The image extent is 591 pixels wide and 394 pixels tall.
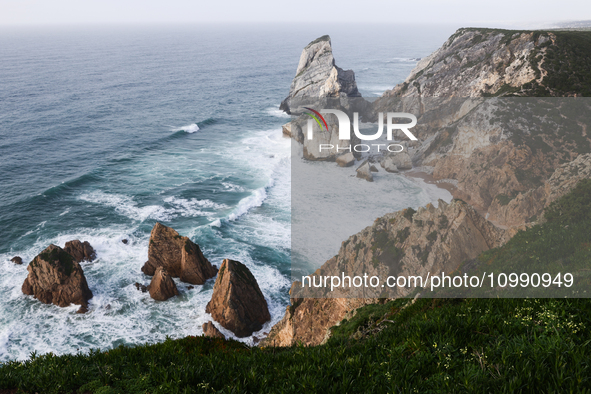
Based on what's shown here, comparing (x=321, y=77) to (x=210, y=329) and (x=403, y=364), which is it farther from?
(x=403, y=364)

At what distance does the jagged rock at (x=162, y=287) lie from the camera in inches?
1054

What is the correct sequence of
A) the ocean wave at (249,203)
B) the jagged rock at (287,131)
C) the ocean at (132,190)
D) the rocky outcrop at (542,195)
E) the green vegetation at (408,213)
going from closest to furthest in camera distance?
the rocky outcrop at (542,195) → the green vegetation at (408,213) → the ocean at (132,190) → the ocean wave at (249,203) → the jagged rock at (287,131)

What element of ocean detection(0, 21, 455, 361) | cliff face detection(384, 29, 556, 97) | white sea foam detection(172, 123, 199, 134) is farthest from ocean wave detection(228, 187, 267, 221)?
cliff face detection(384, 29, 556, 97)

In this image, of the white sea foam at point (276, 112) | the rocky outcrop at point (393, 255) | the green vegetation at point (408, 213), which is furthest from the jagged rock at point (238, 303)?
the white sea foam at point (276, 112)

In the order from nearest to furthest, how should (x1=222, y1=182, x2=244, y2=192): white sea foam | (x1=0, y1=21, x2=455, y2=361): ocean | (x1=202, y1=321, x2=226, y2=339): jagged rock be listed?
(x1=202, y1=321, x2=226, y2=339): jagged rock → (x1=0, y1=21, x2=455, y2=361): ocean → (x1=222, y1=182, x2=244, y2=192): white sea foam

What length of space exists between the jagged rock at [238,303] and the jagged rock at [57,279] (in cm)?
976

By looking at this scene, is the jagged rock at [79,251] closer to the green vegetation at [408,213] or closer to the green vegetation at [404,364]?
the green vegetation at [404,364]

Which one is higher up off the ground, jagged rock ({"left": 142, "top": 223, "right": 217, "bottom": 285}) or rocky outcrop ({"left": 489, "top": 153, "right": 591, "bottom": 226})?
rocky outcrop ({"left": 489, "top": 153, "right": 591, "bottom": 226})

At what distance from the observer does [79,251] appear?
30781 millimetres

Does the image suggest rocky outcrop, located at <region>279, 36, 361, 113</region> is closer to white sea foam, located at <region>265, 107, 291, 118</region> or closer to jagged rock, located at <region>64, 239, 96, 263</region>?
white sea foam, located at <region>265, 107, 291, 118</region>

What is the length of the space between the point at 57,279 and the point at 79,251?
488 cm

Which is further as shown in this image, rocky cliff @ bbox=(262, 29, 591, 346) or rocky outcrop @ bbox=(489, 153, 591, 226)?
rocky cliff @ bbox=(262, 29, 591, 346)

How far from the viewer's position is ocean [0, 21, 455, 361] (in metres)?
25.2

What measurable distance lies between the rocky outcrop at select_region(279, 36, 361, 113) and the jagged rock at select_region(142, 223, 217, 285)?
173 feet
